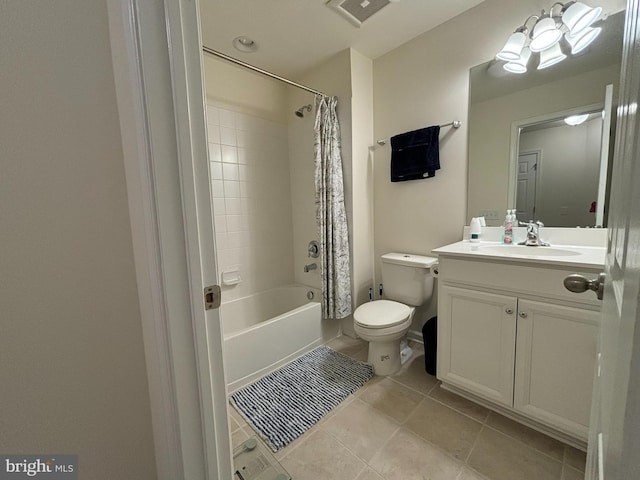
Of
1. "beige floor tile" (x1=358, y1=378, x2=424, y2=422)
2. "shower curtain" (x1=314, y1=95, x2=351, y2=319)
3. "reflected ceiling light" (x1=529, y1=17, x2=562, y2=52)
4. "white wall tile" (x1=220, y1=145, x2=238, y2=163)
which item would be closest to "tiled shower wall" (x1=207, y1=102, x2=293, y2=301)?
"white wall tile" (x1=220, y1=145, x2=238, y2=163)

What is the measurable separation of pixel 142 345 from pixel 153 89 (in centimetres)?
54

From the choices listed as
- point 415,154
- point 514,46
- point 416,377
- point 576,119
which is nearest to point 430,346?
point 416,377

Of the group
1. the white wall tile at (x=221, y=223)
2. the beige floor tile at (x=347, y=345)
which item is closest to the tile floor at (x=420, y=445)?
the beige floor tile at (x=347, y=345)

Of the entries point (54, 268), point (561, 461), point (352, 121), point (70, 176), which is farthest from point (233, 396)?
point (352, 121)

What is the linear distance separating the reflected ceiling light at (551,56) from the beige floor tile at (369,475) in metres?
2.26

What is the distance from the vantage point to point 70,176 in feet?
1.62

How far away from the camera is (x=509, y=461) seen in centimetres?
112

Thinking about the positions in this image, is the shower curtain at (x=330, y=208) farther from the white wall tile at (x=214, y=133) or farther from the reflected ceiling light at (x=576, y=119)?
the reflected ceiling light at (x=576, y=119)

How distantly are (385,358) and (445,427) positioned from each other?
49cm

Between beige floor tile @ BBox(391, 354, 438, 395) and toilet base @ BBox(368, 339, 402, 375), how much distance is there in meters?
0.06

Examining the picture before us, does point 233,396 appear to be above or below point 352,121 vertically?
below

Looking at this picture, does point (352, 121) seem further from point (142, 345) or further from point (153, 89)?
point (142, 345)

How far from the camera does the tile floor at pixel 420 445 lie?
1081 millimetres

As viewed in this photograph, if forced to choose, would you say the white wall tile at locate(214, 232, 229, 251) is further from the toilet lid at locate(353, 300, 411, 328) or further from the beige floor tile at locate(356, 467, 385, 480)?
the beige floor tile at locate(356, 467, 385, 480)
